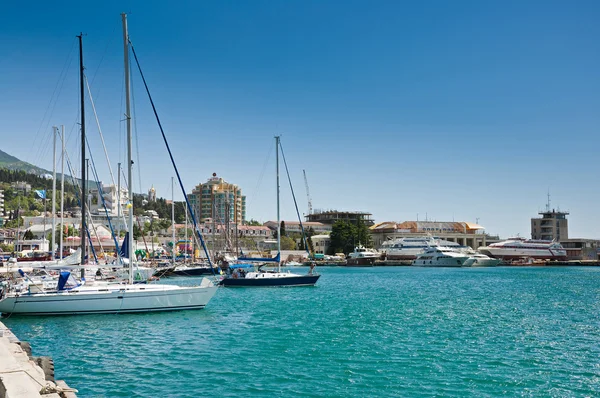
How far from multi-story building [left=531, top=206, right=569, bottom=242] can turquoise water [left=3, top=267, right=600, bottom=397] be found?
530ft

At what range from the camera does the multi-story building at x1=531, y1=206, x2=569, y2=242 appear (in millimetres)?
183375

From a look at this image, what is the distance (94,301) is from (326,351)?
14.3 meters

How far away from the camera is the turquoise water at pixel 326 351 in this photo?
16.2 metres

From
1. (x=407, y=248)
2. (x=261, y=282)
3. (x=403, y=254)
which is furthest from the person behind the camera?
(x=407, y=248)

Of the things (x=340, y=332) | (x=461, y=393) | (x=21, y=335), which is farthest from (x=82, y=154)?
(x=461, y=393)

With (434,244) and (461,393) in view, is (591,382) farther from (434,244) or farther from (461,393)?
(434,244)

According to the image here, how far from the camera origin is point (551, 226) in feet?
600

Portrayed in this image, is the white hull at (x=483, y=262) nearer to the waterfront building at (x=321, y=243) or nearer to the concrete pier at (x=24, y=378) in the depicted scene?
the waterfront building at (x=321, y=243)

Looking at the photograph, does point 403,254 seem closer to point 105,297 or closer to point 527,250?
point 527,250

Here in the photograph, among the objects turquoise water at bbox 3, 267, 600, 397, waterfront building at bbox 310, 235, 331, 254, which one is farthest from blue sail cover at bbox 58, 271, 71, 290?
waterfront building at bbox 310, 235, 331, 254

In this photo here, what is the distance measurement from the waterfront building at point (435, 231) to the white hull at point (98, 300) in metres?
146

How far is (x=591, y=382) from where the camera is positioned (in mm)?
16875

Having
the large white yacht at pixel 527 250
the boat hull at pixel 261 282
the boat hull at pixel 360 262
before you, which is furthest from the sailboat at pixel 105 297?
the large white yacht at pixel 527 250

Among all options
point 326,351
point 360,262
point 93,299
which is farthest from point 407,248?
point 326,351
